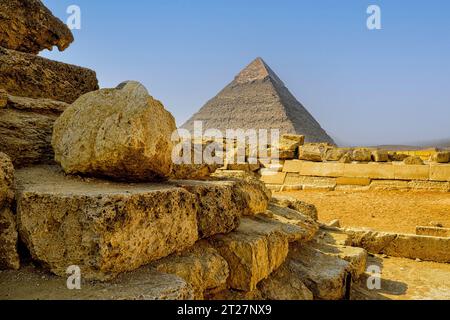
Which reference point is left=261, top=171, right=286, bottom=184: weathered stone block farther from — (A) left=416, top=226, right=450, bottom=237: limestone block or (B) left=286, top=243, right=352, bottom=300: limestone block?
(B) left=286, top=243, right=352, bottom=300: limestone block

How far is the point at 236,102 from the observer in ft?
287

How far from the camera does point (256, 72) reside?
92375 millimetres

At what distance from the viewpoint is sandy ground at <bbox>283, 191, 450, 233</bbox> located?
782 cm

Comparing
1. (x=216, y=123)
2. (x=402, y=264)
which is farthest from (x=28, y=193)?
(x=216, y=123)

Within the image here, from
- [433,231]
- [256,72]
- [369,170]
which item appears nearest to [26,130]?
[433,231]

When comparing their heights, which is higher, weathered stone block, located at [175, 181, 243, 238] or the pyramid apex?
the pyramid apex

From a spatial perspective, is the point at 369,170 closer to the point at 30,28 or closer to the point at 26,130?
the point at 30,28

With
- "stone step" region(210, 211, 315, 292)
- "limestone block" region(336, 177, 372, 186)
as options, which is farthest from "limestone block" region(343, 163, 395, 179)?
"stone step" region(210, 211, 315, 292)

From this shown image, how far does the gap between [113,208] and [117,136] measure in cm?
58

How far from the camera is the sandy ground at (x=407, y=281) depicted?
383 centimetres

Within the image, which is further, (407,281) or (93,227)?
(407,281)

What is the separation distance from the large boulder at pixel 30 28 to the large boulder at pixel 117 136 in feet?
5.39
